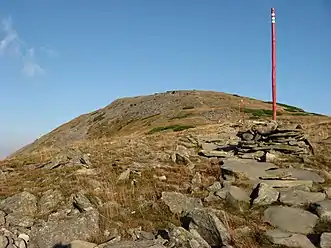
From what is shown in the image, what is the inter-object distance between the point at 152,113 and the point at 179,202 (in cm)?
6384

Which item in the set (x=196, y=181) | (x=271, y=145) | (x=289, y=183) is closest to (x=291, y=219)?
(x=289, y=183)

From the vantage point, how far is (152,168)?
13.9 metres

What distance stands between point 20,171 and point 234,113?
154ft

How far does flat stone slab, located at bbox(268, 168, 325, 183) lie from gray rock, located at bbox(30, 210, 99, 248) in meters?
6.23

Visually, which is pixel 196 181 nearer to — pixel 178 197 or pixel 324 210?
pixel 178 197

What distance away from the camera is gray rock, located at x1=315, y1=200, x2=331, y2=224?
980 centimetres

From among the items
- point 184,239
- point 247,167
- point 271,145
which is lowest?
point 184,239

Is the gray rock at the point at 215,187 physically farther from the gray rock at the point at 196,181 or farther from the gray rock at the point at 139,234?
the gray rock at the point at 139,234

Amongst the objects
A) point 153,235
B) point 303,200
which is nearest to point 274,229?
point 303,200

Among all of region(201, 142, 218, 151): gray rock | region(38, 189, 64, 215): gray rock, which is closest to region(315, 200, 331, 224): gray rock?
region(38, 189, 64, 215): gray rock

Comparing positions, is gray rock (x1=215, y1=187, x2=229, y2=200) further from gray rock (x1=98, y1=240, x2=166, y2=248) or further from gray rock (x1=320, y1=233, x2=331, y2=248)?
gray rock (x1=98, y1=240, x2=166, y2=248)

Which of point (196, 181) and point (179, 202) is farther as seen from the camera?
point (196, 181)

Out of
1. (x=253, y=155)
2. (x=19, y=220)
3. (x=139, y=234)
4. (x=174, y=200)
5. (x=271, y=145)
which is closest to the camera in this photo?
(x=139, y=234)

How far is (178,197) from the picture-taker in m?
10.8
